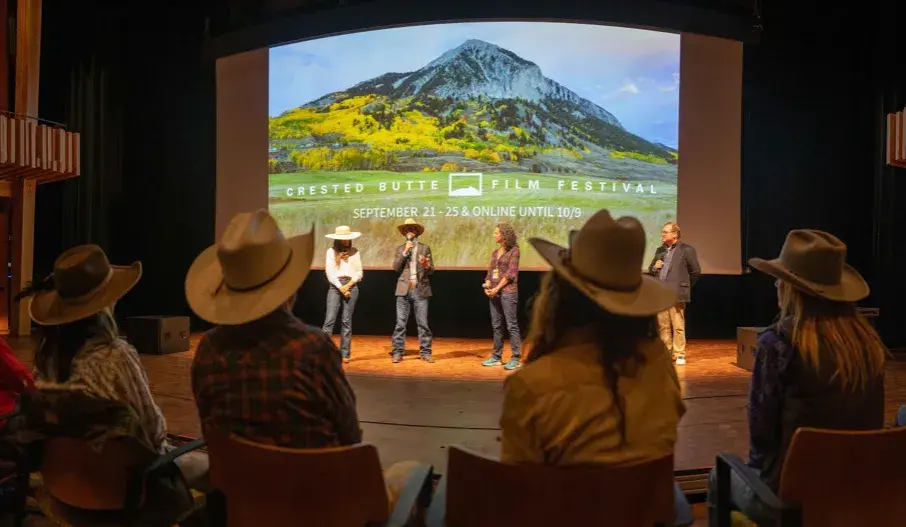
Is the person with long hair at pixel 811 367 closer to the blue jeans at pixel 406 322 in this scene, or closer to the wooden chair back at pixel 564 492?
the wooden chair back at pixel 564 492

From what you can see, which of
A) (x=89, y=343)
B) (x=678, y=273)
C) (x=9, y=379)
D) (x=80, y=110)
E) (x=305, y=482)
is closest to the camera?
(x=305, y=482)

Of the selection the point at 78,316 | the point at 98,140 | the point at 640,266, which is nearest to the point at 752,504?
the point at 640,266

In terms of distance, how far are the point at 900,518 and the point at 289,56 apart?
8.58 metres

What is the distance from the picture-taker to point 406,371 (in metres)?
6.07

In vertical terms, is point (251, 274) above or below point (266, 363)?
above

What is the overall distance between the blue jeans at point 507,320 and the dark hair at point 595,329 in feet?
15.5

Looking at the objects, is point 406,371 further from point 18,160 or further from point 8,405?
point 18,160

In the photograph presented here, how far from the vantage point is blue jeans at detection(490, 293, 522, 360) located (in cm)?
630

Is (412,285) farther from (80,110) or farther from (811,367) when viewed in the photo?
(80,110)

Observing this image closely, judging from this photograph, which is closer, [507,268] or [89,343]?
[89,343]

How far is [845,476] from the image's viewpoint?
159 centimetres

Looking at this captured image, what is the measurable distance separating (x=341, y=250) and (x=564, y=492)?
549 centimetres

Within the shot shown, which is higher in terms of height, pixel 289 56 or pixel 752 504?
pixel 289 56

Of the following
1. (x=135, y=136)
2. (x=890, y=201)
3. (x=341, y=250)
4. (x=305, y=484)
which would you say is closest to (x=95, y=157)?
(x=135, y=136)
